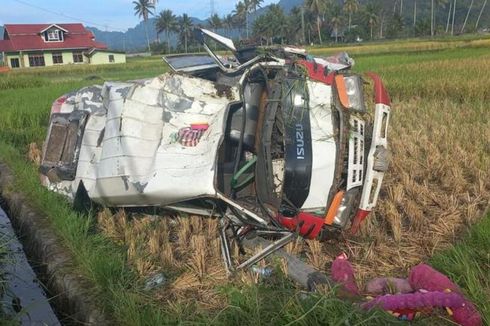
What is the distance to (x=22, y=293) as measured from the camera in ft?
11.6

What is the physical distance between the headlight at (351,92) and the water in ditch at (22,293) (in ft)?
8.19

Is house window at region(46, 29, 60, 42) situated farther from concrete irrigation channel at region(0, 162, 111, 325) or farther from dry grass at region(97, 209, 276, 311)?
dry grass at region(97, 209, 276, 311)

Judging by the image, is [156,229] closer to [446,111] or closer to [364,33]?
[446,111]

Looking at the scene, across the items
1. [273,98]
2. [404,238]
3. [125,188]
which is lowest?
[404,238]

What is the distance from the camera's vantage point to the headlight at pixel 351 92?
12.2 feet

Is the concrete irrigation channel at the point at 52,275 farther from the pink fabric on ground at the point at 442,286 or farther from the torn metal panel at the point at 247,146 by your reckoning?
the pink fabric on ground at the point at 442,286

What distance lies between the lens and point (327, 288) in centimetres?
267

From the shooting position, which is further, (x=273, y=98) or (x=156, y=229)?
(x=156, y=229)

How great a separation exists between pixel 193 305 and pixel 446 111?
23.5 ft

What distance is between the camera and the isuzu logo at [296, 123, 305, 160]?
3.58 m

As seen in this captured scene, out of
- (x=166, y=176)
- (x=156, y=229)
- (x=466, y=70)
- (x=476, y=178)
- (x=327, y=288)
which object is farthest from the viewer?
(x=466, y=70)

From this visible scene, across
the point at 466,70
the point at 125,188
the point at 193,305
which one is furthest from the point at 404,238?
the point at 466,70

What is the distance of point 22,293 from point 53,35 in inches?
1907

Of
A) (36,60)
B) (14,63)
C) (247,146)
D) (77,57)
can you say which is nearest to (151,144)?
(247,146)
